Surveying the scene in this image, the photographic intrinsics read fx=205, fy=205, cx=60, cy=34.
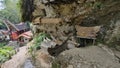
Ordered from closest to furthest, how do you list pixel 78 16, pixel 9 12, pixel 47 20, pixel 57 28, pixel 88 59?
pixel 88 59 → pixel 78 16 → pixel 57 28 → pixel 47 20 → pixel 9 12

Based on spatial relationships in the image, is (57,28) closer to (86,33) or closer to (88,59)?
→ (86,33)

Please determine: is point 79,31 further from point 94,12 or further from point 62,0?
point 62,0

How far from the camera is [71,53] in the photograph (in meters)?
3.82

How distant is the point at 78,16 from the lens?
452 centimetres

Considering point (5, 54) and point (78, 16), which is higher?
point (78, 16)

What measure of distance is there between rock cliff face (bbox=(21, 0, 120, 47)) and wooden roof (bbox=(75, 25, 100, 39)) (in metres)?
0.10

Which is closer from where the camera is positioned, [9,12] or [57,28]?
[57,28]

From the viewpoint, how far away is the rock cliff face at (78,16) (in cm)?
392

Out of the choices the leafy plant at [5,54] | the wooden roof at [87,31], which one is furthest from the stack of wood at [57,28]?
the leafy plant at [5,54]

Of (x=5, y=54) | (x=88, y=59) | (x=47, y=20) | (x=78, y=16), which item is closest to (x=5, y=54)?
(x=5, y=54)

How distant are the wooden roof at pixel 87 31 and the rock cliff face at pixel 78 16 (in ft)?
0.33

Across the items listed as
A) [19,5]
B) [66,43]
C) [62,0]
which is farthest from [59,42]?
[19,5]

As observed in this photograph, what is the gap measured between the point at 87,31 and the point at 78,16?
49 cm

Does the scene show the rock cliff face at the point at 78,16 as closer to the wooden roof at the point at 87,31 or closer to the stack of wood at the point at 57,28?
the stack of wood at the point at 57,28
